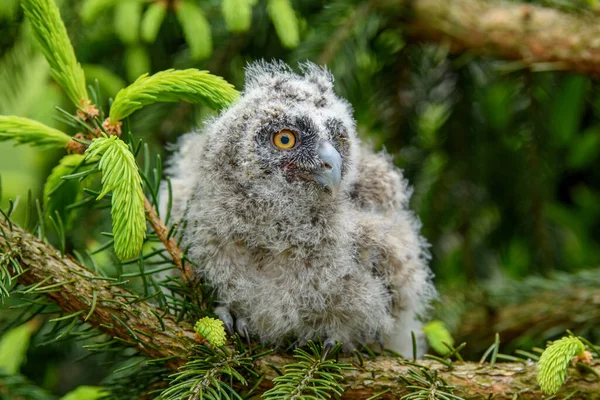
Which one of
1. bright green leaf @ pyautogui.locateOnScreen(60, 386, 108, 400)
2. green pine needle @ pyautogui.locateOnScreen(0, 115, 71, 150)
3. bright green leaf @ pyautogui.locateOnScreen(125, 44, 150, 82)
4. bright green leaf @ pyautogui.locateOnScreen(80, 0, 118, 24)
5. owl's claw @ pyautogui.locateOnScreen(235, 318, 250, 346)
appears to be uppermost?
bright green leaf @ pyautogui.locateOnScreen(80, 0, 118, 24)

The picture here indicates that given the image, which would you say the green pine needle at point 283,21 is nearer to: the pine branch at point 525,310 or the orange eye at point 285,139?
the orange eye at point 285,139

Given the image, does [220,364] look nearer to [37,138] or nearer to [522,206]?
[37,138]

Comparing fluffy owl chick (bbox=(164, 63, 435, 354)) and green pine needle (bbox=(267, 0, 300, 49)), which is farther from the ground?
green pine needle (bbox=(267, 0, 300, 49))

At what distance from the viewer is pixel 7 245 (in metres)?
1.87

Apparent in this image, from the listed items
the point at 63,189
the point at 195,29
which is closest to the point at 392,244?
the point at 63,189

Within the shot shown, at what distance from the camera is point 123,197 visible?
1.71 metres

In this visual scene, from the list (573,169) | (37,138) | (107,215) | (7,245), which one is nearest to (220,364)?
(7,245)

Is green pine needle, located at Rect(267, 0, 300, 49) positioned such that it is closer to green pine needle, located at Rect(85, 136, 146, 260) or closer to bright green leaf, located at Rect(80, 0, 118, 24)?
bright green leaf, located at Rect(80, 0, 118, 24)

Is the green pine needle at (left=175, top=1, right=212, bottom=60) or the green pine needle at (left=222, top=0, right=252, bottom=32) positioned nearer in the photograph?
the green pine needle at (left=222, top=0, right=252, bottom=32)

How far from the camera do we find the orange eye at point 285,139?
7.72 ft

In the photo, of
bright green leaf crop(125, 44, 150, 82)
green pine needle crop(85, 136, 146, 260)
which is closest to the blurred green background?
bright green leaf crop(125, 44, 150, 82)

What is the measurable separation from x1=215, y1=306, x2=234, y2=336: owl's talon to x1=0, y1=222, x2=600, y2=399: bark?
0.16m

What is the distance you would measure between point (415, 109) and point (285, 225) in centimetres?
166

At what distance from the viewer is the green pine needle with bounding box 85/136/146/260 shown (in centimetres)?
170
